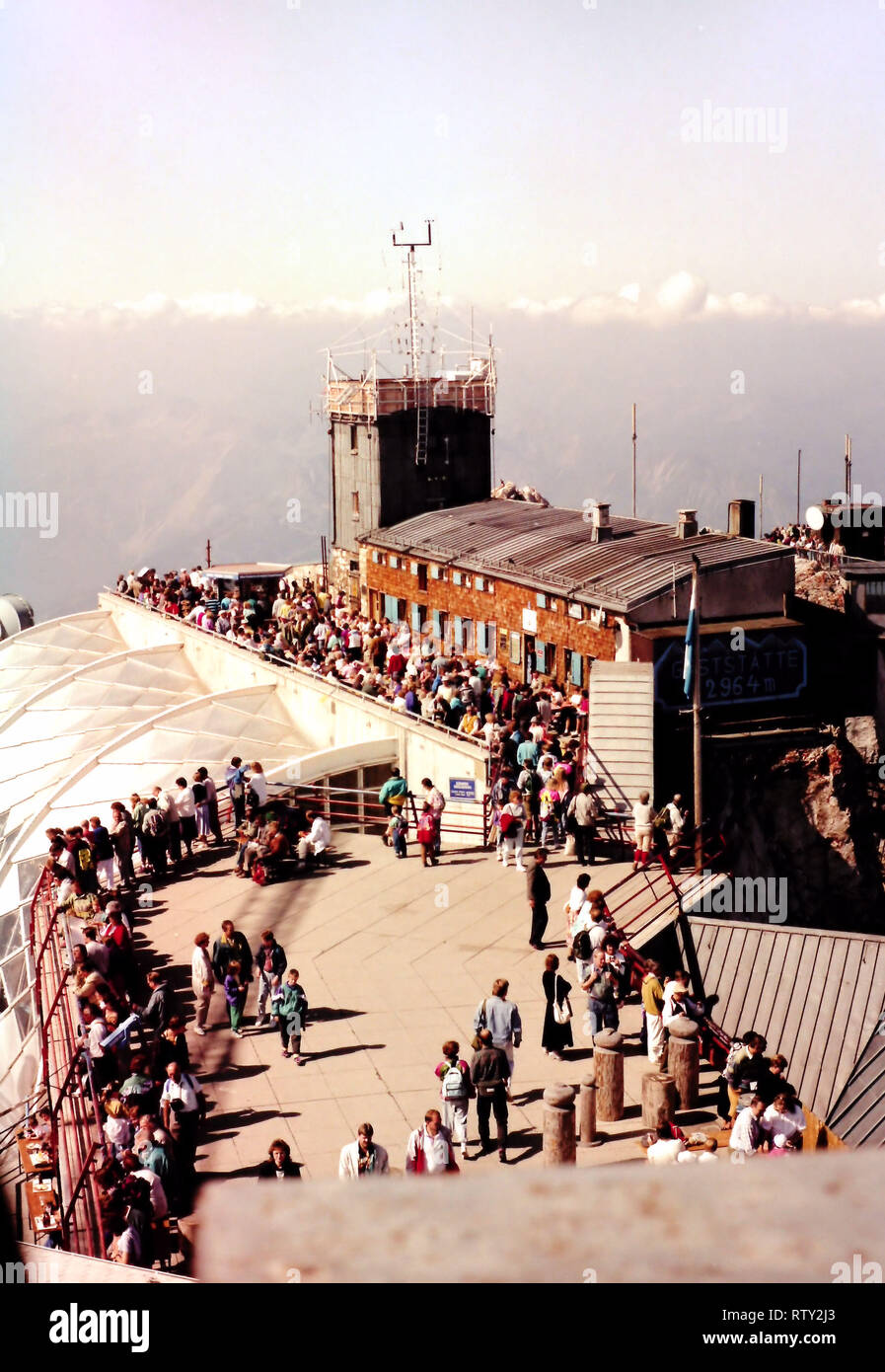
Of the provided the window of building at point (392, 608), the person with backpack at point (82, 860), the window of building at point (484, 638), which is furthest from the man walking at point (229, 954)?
the window of building at point (392, 608)

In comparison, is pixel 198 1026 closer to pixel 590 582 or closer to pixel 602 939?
pixel 602 939

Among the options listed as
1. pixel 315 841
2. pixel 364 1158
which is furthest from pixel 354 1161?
pixel 315 841

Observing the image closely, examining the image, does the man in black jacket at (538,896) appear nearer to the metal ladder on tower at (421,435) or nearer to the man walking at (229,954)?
the man walking at (229,954)

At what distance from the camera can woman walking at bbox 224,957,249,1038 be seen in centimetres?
1595

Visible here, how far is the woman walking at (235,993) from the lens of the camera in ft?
52.3

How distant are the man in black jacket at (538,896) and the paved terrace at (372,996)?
9.0 inches

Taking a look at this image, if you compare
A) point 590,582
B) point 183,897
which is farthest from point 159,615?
point 183,897

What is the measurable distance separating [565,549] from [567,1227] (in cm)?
3178

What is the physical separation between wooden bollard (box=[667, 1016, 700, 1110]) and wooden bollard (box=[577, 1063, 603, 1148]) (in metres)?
1.01

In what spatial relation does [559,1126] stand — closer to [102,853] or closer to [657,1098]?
[657,1098]

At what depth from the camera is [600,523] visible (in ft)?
111

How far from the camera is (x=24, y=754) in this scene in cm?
3491

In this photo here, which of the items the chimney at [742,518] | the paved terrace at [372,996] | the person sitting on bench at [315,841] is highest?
the chimney at [742,518]
